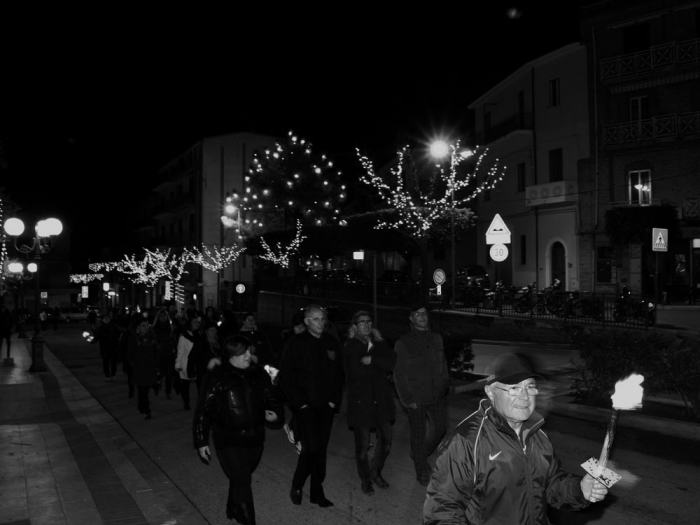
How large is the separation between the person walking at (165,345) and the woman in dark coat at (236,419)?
7825 millimetres

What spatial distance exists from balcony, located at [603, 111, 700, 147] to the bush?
19.9m

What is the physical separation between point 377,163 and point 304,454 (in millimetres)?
44704

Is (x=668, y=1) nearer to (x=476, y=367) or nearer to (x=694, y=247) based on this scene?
(x=694, y=247)

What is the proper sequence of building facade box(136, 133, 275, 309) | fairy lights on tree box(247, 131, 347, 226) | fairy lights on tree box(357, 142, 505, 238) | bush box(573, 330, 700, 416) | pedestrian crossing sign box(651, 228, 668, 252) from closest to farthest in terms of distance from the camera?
bush box(573, 330, 700, 416)
pedestrian crossing sign box(651, 228, 668, 252)
fairy lights on tree box(357, 142, 505, 238)
fairy lights on tree box(247, 131, 347, 226)
building facade box(136, 133, 275, 309)

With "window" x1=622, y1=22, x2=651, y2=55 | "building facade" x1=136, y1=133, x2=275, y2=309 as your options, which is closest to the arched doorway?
"window" x1=622, y1=22, x2=651, y2=55

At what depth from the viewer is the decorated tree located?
3076 centimetres

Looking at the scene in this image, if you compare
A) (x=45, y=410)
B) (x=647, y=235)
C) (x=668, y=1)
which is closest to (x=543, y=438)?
(x=45, y=410)

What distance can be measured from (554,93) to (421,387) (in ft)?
93.5

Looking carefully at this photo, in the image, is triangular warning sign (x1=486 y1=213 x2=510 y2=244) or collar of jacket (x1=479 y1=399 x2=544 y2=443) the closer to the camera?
collar of jacket (x1=479 y1=399 x2=544 y2=443)

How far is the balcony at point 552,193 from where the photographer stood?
3094 cm

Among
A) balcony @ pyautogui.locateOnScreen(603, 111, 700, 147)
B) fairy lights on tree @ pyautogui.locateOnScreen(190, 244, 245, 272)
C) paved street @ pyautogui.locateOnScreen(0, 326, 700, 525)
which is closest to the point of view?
paved street @ pyautogui.locateOnScreen(0, 326, 700, 525)

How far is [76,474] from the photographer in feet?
26.1

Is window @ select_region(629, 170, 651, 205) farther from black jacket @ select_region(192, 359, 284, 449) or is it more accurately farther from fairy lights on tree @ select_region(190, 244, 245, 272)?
fairy lights on tree @ select_region(190, 244, 245, 272)

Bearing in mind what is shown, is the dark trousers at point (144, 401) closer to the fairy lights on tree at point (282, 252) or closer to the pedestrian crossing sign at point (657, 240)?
the pedestrian crossing sign at point (657, 240)
